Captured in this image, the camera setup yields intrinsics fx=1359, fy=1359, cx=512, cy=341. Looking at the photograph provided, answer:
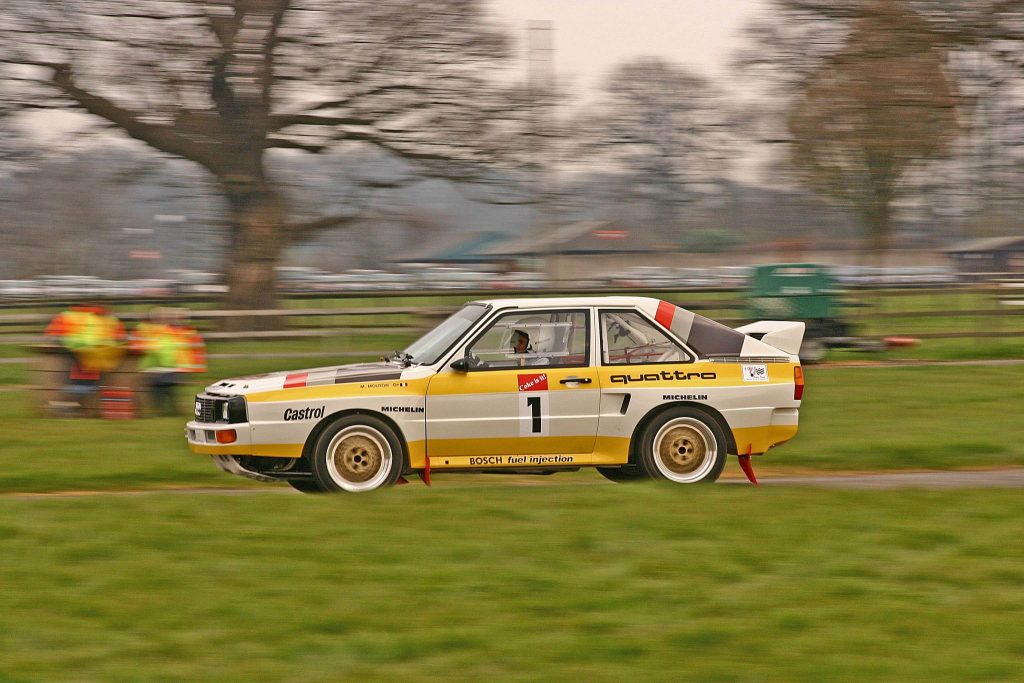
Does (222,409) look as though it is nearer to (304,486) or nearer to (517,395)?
(304,486)

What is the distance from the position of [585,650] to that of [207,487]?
19.4 feet

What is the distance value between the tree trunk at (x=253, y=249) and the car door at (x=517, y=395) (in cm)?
1457

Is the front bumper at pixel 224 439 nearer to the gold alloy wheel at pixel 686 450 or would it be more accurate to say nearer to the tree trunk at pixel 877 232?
the gold alloy wheel at pixel 686 450

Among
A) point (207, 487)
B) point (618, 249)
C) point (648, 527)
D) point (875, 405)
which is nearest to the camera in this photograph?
point (648, 527)

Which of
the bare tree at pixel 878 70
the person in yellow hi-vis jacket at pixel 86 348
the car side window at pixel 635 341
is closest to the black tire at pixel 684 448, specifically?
the car side window at pixel 635 341

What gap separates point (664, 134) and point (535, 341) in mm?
18965

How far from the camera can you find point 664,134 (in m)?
28.4

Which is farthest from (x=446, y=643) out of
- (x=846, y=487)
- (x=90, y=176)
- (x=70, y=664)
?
(x=90, y=176)

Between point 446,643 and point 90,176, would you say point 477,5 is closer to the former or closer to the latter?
point 90,176

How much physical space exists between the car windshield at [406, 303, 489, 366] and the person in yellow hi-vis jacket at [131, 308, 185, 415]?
6269 mm

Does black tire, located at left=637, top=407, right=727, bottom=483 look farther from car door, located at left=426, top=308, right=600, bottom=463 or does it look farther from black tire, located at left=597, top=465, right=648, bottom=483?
car door, located at left=426, top=308, right=600, bottom=463

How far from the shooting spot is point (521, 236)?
26422 mm

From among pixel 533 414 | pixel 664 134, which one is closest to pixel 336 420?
pixel 533 414

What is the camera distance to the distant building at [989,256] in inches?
1122
